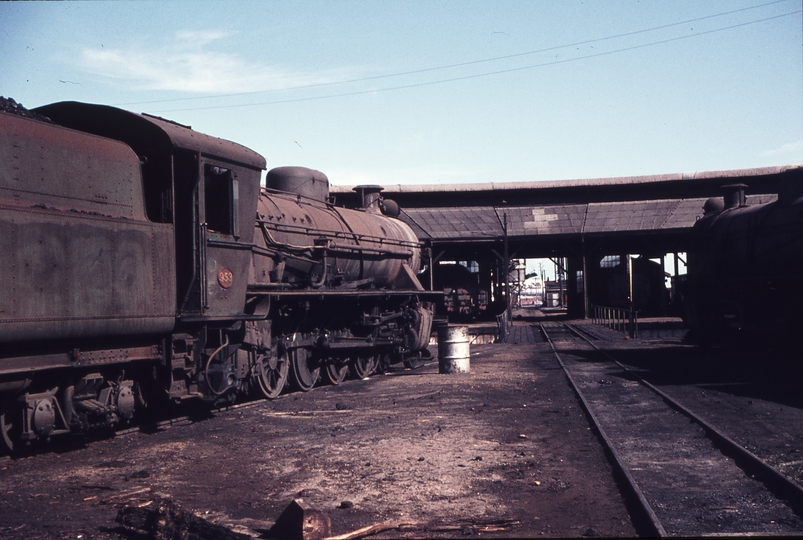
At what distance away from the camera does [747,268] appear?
1694 centimetres

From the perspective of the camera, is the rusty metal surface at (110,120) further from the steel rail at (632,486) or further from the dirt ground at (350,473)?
the steel rail at (632,486)

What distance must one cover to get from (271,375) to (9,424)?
510 centimetres

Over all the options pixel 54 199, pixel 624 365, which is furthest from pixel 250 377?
pixel 624 365

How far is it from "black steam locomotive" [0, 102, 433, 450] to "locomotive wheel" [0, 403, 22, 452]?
0.02 m

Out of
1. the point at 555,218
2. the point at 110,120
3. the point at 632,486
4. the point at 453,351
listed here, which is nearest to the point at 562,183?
the point at 555,218

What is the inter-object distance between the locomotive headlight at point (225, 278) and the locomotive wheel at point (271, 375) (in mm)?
1760

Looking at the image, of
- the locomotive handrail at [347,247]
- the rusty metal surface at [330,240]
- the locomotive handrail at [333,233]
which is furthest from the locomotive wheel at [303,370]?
the locomotive handrail at [333,233]

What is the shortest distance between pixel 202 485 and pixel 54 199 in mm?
3083

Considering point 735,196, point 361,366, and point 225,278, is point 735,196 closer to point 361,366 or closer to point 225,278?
point 361,366

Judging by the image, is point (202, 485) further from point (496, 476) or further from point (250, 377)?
point (250, 377)

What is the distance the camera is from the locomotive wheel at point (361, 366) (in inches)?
584

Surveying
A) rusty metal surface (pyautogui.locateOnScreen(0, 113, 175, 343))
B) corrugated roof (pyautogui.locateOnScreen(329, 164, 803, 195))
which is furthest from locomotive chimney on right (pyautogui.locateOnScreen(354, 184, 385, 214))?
corrugated roof (pyautogui.locateOnScreen(329, 164, 803, 195))

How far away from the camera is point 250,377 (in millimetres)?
10727

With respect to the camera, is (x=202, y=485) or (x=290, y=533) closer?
(x=290, y=533)
